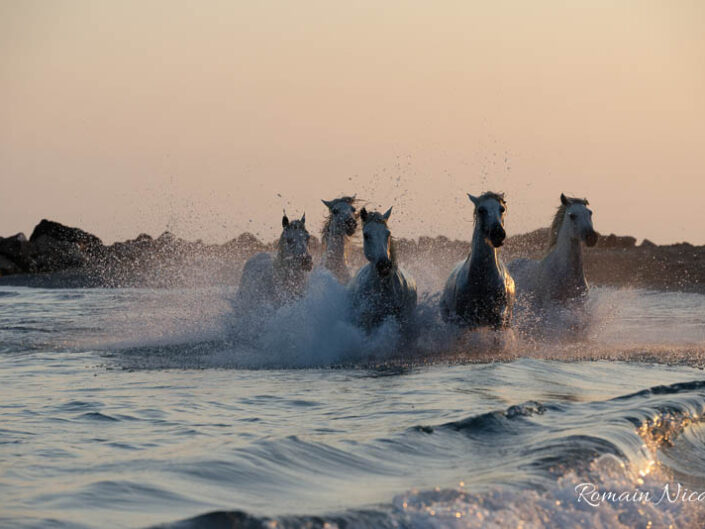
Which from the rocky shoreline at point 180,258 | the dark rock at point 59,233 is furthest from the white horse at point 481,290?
the dark rock at point 59,233

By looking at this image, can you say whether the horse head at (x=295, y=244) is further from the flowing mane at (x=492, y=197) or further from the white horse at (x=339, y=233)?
the flowing mane at (x=492, y=197)

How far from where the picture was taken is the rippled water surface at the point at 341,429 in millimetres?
4516

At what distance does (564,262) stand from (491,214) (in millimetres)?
2888

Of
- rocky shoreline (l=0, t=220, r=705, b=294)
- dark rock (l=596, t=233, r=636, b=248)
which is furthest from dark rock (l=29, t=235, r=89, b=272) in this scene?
dark rock (l=596, t=233, r=636, b=248)

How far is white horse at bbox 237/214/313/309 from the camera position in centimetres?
1250

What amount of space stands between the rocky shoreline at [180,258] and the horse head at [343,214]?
679 inches

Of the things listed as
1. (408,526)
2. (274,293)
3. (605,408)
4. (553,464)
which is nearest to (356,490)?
(408,526)

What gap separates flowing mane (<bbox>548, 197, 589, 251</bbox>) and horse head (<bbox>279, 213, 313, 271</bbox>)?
11.4ft

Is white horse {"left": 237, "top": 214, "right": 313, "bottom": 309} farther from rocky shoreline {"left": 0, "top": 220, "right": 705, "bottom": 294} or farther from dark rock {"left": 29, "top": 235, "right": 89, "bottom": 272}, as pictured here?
dark rock {"left": 29, "top": 235, "right": 89, "bottom": 272}

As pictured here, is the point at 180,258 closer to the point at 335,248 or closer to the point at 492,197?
the point at 335,248

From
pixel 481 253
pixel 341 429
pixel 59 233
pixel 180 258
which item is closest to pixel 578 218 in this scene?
pixel 481 253

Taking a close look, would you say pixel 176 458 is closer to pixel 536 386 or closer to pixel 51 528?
pixel 51 528

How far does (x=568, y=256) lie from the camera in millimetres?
13469

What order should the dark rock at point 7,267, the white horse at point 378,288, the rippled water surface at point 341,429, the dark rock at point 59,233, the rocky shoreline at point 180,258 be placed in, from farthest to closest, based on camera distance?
1. the dark rock at point 59,233
2. the dark rock at point 7,267
3. the rocky shoreline at point 180,258
4. the white horse at point 378,288
5. the rippled water surface at point 341,429
